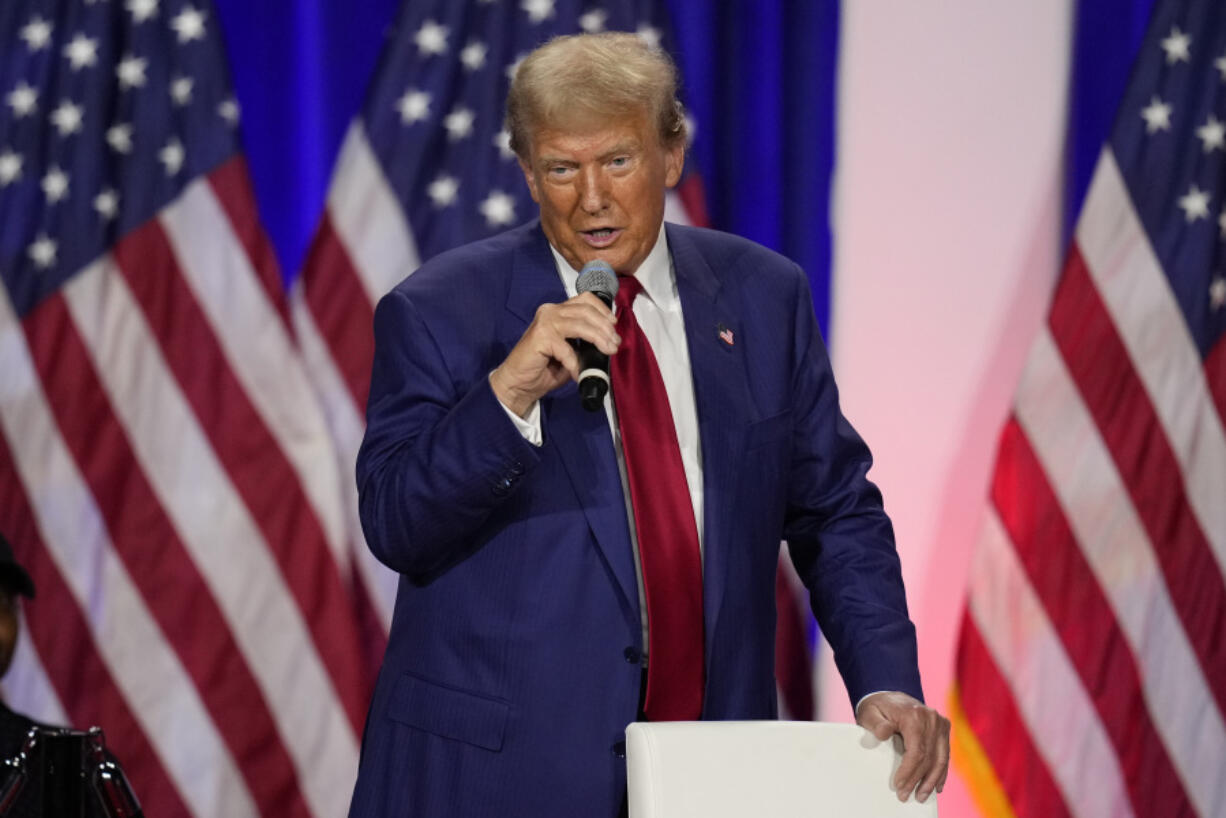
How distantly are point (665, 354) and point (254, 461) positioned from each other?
1.73 m

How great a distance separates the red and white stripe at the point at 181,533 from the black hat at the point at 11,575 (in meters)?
0.32

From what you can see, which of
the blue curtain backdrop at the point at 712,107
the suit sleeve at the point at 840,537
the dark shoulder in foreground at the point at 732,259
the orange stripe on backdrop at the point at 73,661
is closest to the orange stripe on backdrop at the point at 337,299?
the blue curtain backdrop at the point at 712,107

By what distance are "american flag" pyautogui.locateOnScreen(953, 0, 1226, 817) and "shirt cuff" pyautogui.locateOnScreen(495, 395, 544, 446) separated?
6.79 ft

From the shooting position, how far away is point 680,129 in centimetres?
195

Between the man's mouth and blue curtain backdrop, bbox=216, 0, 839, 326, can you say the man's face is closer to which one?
the man's mouth

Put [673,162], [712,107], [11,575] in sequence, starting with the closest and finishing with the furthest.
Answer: [673,162] < [11,575] < [712,107]

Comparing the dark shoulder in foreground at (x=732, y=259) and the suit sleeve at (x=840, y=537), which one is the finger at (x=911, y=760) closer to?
the suit sleeve at (x=840, y=537)

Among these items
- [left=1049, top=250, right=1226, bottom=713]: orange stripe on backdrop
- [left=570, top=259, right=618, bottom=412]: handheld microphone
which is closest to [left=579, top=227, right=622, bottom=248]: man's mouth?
[left=570, top=259, right=618, bottom=412]: handheld microphone

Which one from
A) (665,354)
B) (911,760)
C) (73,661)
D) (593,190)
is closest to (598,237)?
(593,190)

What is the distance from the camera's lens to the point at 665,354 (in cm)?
187

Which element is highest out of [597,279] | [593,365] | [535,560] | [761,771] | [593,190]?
[593,190]

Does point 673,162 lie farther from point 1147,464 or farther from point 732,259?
point 1147,464

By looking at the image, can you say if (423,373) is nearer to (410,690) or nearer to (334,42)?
(410,690)

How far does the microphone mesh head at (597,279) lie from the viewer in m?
1.70
